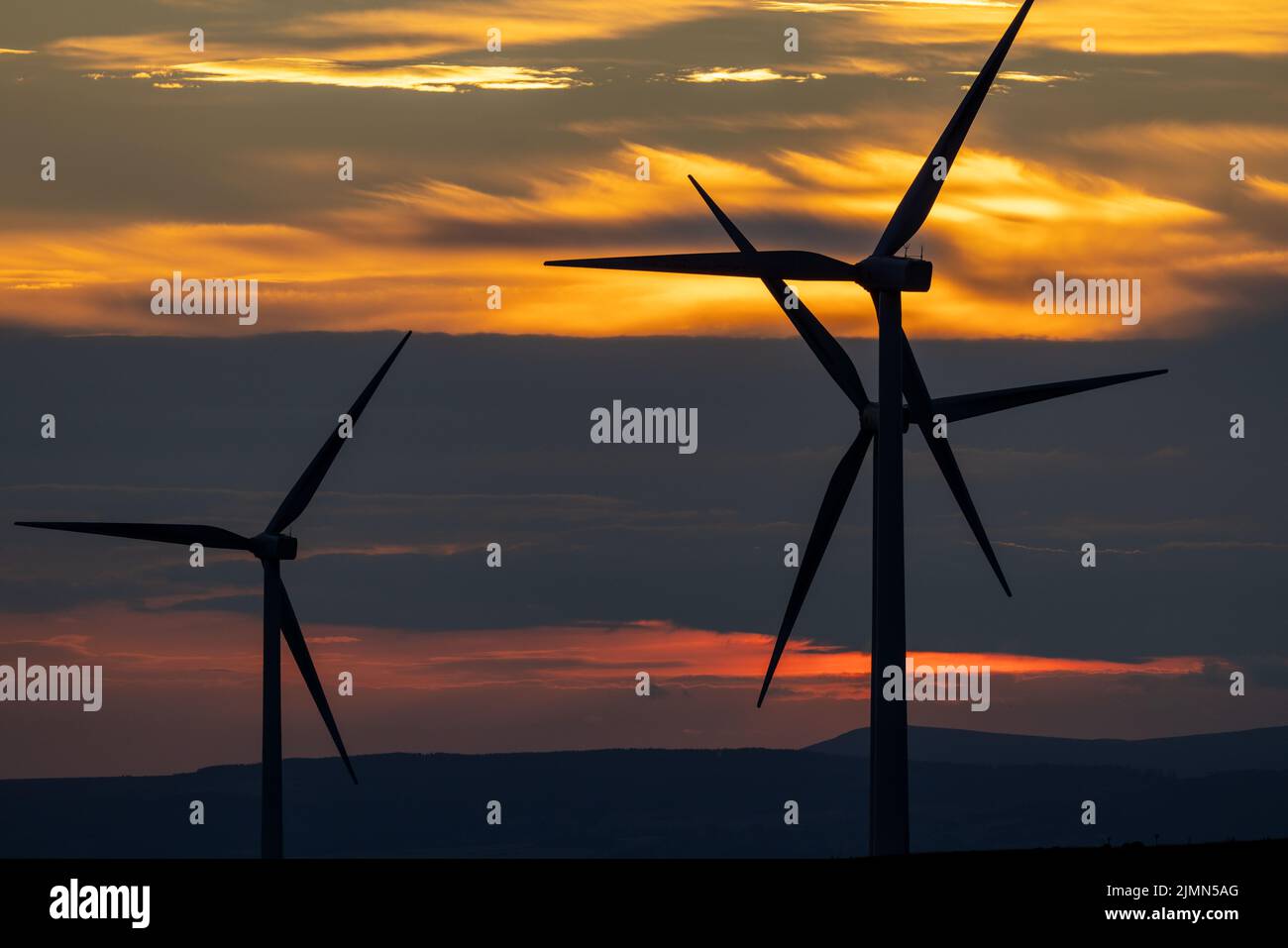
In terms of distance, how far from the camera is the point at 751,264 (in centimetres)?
6081

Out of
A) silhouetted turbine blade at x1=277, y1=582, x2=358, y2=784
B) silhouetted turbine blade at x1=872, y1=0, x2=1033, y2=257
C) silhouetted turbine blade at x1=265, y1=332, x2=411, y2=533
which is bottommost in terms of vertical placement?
silhouetted turbine blade at x1=277, y1=582, x2=358, y2=784

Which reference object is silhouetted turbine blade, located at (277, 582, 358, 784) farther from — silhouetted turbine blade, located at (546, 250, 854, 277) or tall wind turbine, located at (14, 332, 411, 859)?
silhouetted turbine blade, located at (546, 250, 854, 277)

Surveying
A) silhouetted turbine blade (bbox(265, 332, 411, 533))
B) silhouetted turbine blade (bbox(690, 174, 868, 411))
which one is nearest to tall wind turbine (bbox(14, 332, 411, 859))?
silhouetted turbine blade (bbox(265, 332, 411, 533))

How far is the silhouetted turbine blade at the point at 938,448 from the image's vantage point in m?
64.5

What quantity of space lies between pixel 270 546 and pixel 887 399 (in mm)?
31132

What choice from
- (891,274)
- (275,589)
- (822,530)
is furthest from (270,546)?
(891,274)

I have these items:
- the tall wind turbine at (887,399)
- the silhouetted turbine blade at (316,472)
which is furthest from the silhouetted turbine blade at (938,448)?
the silhouetted turbine blade at (316,472)

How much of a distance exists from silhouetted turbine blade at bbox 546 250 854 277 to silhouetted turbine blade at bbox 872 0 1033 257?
6.59 feet

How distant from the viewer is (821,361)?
67.3m

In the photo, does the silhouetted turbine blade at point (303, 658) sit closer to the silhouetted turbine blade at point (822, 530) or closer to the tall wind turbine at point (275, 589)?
the tall wind turbine at point (275, 589)

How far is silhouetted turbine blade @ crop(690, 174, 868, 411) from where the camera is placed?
62.6 m
